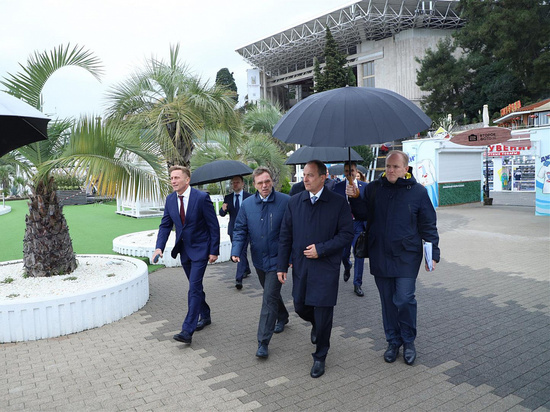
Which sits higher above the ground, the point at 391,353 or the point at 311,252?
the point at 311,252

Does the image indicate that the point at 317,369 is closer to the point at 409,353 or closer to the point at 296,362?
the point at 296,362

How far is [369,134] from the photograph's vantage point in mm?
3055

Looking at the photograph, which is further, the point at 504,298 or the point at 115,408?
the point at 504,298

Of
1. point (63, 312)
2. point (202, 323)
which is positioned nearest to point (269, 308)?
point (202, 323)

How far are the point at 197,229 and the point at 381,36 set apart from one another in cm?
6164

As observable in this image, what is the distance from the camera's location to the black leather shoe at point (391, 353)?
12.3 feet

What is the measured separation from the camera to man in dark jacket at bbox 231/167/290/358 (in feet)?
12.8

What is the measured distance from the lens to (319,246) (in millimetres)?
3385

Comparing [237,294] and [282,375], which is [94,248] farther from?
[282,375]

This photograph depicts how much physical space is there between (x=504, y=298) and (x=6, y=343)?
5.87 metres

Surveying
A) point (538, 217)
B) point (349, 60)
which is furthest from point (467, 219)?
point (349, 60)

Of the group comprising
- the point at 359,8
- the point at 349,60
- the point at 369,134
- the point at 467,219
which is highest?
the point at 359,8

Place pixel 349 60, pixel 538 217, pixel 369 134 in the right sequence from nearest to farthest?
pixel 369 134, pixel 538 217, pixel 349 60

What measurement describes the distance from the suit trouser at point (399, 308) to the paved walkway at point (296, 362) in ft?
0.81
